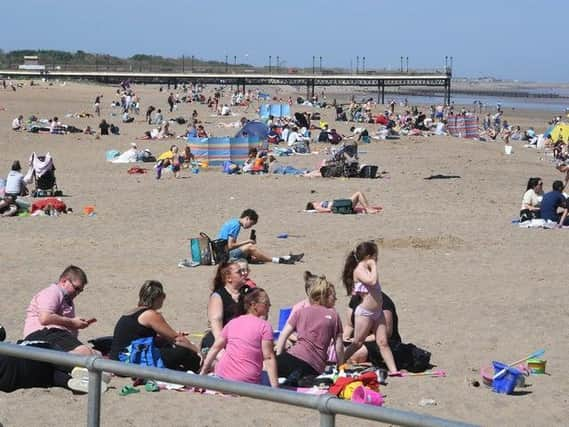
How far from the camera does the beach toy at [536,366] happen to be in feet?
27.2

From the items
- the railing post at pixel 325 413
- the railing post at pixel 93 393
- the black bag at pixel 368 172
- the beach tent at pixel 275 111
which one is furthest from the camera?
the beach tent at pixel 275 111

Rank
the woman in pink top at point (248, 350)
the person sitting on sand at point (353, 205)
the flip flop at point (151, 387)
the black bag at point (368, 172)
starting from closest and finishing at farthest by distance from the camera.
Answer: the flip flop at point (151, 387) < the woman in pink top at point (248, 350) < the person sitting on sand at point (353, 205) < the black bag at point (368, 172)

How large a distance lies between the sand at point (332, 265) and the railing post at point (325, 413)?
1.88 feet

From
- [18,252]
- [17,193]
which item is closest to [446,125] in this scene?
[17,193]

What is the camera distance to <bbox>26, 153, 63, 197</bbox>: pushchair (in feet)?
65.2

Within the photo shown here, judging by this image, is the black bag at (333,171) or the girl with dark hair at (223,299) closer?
the girl with dark hair at (223,299)

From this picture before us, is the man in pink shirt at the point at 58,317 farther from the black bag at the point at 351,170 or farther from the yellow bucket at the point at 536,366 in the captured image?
the black bag at the point at 351,170

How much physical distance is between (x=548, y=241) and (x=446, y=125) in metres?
26.6

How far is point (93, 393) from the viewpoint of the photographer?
432 centimetres

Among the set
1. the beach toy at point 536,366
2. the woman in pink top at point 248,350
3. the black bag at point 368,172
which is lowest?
the black bag at point 368,172

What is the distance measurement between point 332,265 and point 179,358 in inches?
221

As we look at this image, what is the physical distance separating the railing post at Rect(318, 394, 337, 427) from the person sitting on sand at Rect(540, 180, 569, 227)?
13.3m

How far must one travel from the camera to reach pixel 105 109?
56562mm

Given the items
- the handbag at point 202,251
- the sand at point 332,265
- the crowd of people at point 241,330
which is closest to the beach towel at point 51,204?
the sand at point 332,265
